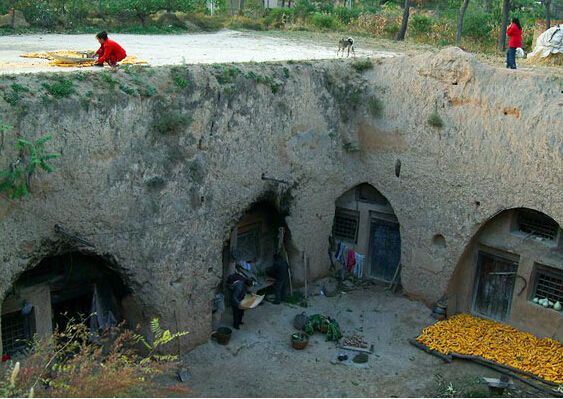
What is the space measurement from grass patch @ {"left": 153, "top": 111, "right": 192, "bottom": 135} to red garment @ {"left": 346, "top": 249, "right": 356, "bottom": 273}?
6.96m

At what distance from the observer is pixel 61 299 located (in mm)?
14086

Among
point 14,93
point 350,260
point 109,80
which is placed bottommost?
point 350,260

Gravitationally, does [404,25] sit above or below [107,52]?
above

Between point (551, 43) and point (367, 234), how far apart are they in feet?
28.5

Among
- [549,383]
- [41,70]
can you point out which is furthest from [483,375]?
[41,70]

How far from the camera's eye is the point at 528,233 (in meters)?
16.2

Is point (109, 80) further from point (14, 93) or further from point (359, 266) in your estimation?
point (359, 266)

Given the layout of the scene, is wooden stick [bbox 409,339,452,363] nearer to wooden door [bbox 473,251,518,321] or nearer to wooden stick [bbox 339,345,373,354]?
wooden stick [bbox 339,345,373,354]

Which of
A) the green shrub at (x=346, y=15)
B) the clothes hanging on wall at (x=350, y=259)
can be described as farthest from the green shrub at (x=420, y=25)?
the clothes hanging on wall at (x=350, y=259)

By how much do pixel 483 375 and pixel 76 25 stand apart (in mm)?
18248

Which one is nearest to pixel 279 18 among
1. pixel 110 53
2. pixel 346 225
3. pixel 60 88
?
pixel 346 225

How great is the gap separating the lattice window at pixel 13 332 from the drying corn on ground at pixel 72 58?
569 centimetres

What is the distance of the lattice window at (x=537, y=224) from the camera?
15.8m

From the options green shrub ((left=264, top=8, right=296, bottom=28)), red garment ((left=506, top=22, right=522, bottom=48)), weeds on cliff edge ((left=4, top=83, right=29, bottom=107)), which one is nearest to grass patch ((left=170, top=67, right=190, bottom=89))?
weeds on cliff edge ((left=4, top=83, right=29, bottom=107))
